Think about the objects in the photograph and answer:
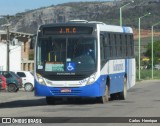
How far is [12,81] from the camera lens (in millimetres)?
43781

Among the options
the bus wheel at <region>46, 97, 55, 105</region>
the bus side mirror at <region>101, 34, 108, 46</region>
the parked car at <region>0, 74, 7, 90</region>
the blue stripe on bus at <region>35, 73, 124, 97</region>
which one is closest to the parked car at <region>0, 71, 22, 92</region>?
the parked car at <region>0, 74, 7, 90</region>

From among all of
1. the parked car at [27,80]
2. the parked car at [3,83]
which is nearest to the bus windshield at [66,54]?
the parked car at [3,83]

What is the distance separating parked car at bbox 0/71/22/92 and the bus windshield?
17.3 meters

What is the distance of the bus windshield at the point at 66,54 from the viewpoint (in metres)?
26.5

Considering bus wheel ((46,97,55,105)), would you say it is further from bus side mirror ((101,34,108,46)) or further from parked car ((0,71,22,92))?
parked car ((0,71,22,92))

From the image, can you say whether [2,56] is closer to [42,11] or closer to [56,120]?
[56,120]

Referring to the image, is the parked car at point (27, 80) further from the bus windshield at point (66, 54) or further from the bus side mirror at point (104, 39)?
the bus windshield at point (66, 54)

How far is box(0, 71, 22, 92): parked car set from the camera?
4377cm

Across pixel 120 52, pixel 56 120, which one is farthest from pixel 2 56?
pixel 56 120

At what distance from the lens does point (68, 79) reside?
26.4 m

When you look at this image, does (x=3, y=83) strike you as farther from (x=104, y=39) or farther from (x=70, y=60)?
(x=70, y=60)

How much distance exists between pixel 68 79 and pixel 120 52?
5.06m

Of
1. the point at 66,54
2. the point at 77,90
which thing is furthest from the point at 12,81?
the point at 77,90

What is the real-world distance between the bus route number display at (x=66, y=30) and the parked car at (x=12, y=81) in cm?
1723
